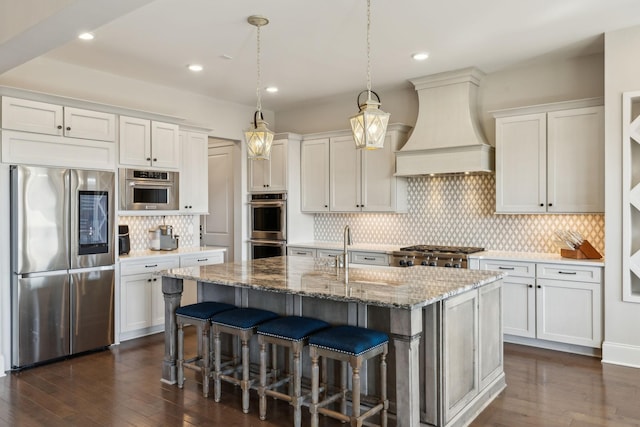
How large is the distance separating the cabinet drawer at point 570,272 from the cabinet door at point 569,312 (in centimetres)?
4

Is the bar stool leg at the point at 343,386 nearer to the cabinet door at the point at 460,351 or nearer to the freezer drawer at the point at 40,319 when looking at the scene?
the cabinet door at the point at 460,351

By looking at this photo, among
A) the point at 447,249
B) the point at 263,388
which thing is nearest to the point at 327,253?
the point at 447,249

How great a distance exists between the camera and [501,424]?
302cm

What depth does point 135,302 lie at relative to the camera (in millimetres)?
5023

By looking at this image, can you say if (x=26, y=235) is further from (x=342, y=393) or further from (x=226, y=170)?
(x=226, y=170)

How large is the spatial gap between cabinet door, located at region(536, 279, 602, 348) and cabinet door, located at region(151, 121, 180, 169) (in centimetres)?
416

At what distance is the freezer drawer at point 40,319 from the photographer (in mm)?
4102

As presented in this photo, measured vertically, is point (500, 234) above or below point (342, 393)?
above

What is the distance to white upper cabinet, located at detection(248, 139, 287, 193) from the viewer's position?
661 centimetres

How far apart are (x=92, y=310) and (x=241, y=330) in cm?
221

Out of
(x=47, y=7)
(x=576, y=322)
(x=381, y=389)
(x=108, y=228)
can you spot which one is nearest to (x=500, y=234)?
(x=576, y=322)

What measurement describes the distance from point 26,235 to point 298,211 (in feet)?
11.4

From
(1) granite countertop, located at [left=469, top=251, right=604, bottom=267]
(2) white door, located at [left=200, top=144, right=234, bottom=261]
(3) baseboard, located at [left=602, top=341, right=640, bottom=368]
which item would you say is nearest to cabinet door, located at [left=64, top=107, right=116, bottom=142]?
(2) white door, located at [left=200, top=144, right=234, bottom=261]

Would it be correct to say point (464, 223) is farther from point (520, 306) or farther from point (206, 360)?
point (206, 360)
